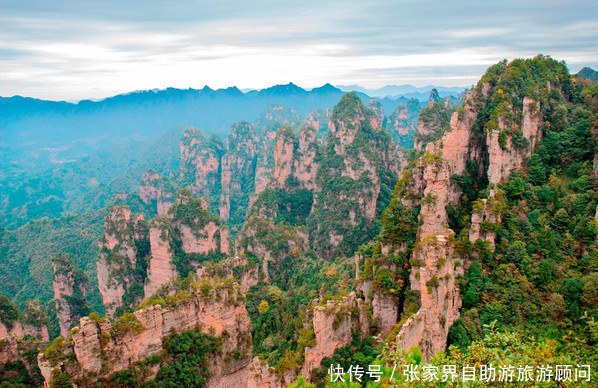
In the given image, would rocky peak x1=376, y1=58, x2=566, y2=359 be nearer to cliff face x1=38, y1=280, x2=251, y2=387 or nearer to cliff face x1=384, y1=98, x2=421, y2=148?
cliff face x1=38, y1=280, x2=251, y2=387

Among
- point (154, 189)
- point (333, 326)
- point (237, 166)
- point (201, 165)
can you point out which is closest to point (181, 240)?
point (333, 326)

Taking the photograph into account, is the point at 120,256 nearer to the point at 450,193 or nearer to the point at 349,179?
the point at 349,179

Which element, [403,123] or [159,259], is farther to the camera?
[403,123]

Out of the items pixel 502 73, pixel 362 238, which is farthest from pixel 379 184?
pixel 502 73

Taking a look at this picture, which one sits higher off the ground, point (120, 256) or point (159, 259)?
point (120, 256)

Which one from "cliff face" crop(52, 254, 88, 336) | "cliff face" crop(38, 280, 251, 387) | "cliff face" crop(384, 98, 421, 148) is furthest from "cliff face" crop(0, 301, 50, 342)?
"cliff face" crop(384, 98, 421, 148)

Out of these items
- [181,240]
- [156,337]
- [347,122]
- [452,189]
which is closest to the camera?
[156,337]
